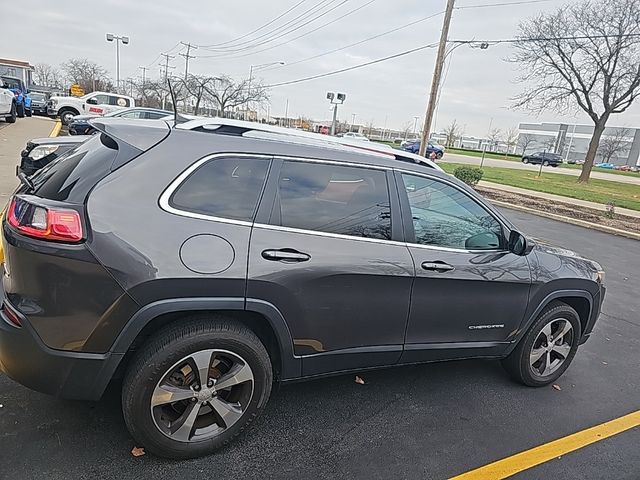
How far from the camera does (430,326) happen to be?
3.05 meters

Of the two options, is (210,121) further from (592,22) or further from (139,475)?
(592,22)

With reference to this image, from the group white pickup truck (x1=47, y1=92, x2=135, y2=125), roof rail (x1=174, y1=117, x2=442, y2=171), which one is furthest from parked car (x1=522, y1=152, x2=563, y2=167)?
roof rail (x1=174, y1=117, x2=442, y2=171)

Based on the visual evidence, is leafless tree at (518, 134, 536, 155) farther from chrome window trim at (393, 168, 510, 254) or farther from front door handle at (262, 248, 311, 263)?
front door handle at (262, 248, 311, 263)

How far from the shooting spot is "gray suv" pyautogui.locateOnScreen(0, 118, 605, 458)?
2186 millimetres

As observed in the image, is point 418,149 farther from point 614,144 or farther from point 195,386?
point 614,144

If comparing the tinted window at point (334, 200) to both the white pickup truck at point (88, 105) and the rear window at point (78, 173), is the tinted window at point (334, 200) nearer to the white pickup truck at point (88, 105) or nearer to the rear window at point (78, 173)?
the rear window at point (78, 173)

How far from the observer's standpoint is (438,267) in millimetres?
2934

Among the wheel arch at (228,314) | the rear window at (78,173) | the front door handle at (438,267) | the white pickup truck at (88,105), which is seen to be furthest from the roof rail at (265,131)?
the white pickup truck at (88,105)

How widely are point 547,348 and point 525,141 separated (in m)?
88.0

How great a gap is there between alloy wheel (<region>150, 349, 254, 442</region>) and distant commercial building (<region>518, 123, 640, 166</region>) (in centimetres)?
8580

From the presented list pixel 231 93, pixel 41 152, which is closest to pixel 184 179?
pixel 41 152

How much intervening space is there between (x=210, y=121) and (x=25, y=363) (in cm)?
164

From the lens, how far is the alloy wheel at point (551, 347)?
362 centimetres

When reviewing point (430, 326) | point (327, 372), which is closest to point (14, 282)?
point (327, 372)
